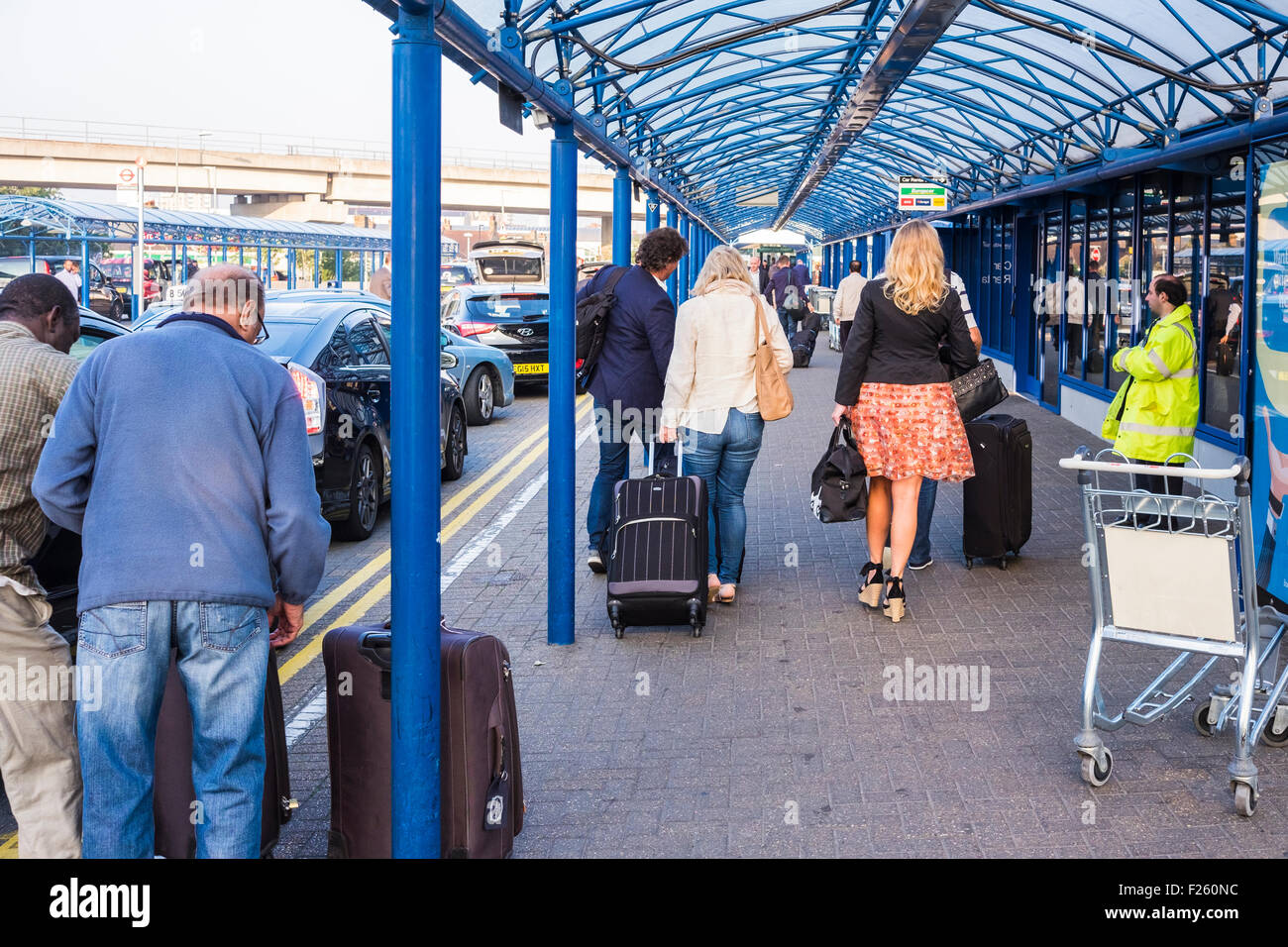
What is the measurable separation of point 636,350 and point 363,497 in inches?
114

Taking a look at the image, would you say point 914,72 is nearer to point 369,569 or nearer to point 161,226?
point 369,569

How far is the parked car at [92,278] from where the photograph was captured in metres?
31.5

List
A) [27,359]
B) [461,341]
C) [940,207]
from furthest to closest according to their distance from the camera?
[940,207]
[461,341]
[27,359]

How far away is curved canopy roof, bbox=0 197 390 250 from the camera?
104 ft

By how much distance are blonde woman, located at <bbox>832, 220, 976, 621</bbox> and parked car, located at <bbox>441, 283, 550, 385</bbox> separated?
40.2ft

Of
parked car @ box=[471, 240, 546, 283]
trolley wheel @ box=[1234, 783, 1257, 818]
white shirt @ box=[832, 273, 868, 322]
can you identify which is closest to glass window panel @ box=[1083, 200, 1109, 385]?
white shirt @ box=[832, 273, 868, 322]

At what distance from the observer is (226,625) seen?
3.40m

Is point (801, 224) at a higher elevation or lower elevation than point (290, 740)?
higher

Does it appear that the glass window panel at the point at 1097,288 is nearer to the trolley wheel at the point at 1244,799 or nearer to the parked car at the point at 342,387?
the parked car at the point at 342,387

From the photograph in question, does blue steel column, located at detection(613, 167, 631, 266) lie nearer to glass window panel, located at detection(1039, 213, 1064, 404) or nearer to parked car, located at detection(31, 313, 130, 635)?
parked car, located at detection(31, 313, 130, 635)

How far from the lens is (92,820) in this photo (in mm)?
3461

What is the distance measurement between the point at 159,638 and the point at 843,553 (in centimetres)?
615

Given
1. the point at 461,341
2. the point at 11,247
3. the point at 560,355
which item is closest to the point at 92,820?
the point at 560,355
